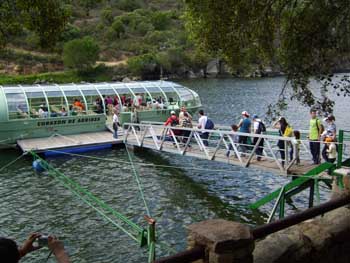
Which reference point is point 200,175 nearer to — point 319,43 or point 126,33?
point 319,43

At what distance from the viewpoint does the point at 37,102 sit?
31.3 metres

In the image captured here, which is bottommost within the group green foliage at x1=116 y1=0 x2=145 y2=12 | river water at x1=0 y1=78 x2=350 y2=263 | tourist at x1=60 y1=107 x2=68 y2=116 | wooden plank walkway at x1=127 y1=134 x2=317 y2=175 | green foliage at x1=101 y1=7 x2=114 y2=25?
river water at x1=0 y1=78 x2=350 y2=263

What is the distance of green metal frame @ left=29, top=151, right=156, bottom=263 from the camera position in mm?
10758

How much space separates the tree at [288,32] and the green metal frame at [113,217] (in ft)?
16.6

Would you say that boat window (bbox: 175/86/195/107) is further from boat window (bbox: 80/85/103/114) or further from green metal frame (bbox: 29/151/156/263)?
green metal frame (bbox: 29/151/156/263)

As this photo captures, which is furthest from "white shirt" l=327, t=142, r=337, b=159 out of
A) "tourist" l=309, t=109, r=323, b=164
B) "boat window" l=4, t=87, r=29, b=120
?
"boat window" l=4, t=87, r=29, b=120

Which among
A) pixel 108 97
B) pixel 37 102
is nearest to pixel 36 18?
pixel 37 102

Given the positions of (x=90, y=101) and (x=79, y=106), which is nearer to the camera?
(x=79, y=106)

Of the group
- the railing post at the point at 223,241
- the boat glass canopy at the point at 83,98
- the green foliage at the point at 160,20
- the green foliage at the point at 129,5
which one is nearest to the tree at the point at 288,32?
the railing post at the point at 223,241

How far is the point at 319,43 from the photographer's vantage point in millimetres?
11570

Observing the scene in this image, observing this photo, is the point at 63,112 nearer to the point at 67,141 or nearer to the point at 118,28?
the point at 67,141

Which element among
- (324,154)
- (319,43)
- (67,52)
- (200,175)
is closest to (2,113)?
(200,175)

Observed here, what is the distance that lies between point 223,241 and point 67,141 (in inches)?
1031

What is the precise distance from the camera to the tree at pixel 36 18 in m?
9.59
